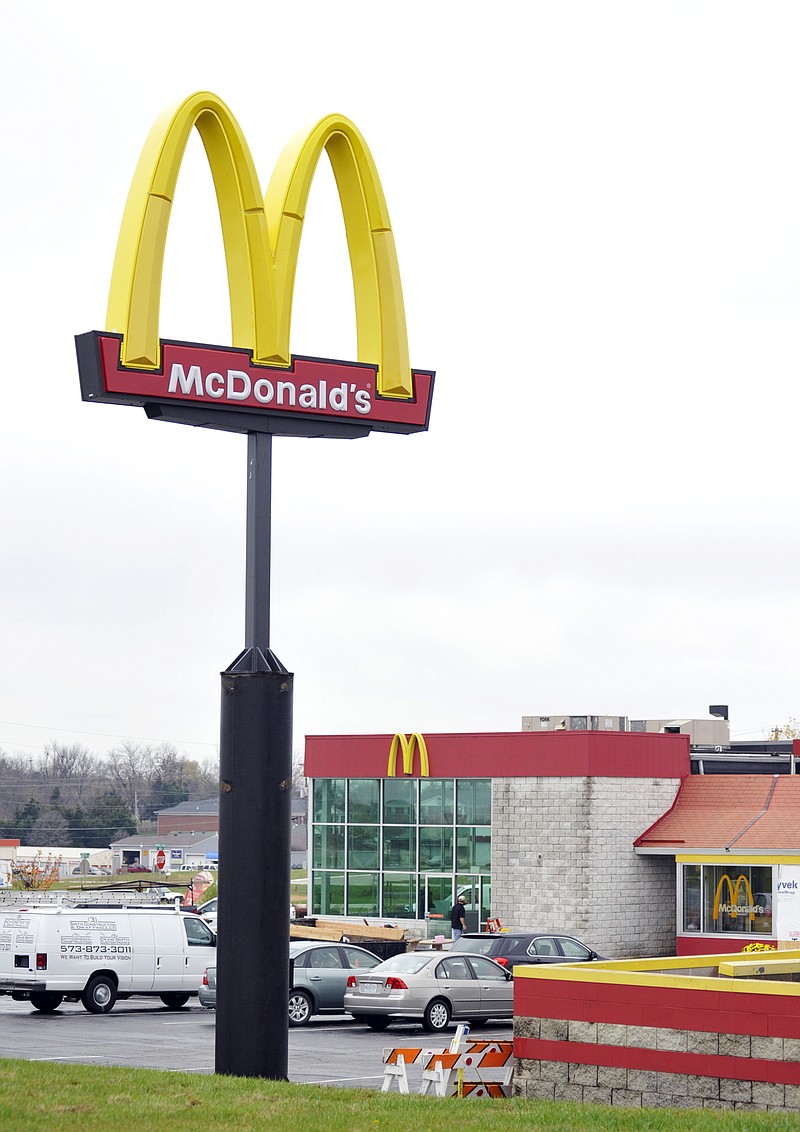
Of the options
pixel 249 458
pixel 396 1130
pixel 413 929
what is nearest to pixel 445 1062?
pixel 396 1130

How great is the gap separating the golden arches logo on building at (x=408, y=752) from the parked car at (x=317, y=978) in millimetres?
12532

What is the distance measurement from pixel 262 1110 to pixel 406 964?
14524 millimetres

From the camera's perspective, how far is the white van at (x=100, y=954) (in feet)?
96.3

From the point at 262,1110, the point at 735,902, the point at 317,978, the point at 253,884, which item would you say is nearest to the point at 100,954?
the point at 317,978

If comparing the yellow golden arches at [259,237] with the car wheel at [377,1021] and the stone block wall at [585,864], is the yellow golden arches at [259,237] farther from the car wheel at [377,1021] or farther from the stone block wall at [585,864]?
the stone block wall at [585,864]

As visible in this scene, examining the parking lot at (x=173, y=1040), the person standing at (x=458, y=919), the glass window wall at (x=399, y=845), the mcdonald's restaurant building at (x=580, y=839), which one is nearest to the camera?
the parking lot at (x=173, y=1040)

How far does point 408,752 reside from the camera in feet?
141

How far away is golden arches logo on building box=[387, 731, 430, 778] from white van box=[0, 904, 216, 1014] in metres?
11.8

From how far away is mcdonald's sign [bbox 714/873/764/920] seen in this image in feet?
126

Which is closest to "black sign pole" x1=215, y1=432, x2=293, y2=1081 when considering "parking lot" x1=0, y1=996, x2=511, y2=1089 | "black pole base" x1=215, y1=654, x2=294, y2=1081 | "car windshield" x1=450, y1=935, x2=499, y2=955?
"black pole base" x1=215, y1=654, x2=294, y2=1081

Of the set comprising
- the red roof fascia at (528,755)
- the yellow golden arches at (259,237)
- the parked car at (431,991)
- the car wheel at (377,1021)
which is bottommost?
the car wheel at (377,1021)

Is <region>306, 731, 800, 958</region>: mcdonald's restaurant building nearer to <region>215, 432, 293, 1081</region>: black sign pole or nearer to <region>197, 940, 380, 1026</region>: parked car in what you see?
<region>197, 940, 380, 1026</region>: parked car

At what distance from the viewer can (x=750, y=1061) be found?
16219 mm

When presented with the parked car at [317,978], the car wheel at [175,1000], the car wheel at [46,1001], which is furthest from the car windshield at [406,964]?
the car wheel at [46,1001]
